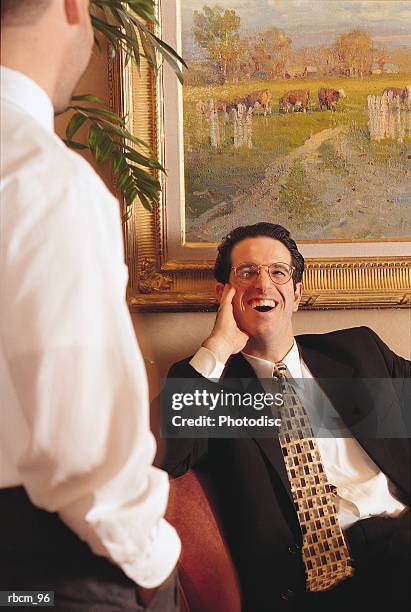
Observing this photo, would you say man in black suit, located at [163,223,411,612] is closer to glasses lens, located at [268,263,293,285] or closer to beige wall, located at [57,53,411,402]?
glasses lens, located at [268,263,293,285]

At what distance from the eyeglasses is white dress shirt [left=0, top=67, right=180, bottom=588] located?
1057mm

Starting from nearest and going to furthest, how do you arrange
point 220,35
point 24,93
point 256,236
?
point 24,93, point 256,236, point 220,35

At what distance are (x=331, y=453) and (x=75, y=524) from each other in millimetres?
1098

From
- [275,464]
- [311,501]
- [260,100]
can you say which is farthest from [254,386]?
[260,100]

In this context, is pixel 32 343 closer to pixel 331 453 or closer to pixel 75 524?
pixel 75 524

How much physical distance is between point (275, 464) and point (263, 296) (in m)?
0.42

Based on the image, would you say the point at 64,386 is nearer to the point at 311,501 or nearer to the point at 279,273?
the point at 311,501

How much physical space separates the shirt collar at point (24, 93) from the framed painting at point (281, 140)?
3.91 feet

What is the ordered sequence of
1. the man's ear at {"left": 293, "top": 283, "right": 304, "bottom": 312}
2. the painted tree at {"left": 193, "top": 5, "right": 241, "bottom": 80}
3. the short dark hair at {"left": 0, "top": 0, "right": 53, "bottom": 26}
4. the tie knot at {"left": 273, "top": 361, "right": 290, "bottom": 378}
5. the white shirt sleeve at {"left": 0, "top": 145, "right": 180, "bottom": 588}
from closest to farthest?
the white shirt sleeve at {"left": 0, "top": 145, "right": 180, "bottom": 588}
the short dark hair at {"left": 0, "top": 0, "right": 53, "bottom": 26}
the tie knot at {"left": 273, "top": 361, "right": 290, "bottom": 378}
the man's ear at {"left": 293, "top": 283, "right": 304, "bottom": 312}
the painted tree at {"left": 193, "top": 5, "right": 241, "bottom": 80}

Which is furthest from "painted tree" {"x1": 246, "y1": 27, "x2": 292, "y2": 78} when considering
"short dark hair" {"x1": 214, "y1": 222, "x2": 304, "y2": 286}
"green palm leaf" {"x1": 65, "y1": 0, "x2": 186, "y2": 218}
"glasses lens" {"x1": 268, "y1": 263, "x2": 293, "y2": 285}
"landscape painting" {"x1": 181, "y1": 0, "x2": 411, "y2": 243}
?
"glasses lens" {"x1": 268, "y1": 263, "x2": 293, "y2": 285}

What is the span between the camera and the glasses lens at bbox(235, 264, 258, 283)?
1960 mm

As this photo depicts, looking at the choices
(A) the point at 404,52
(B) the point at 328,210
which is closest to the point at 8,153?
(B) the point at 328,210

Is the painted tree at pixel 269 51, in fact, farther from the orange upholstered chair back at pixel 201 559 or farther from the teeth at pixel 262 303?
the orange upholstered chair back at pixel 201 559

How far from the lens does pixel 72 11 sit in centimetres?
102
